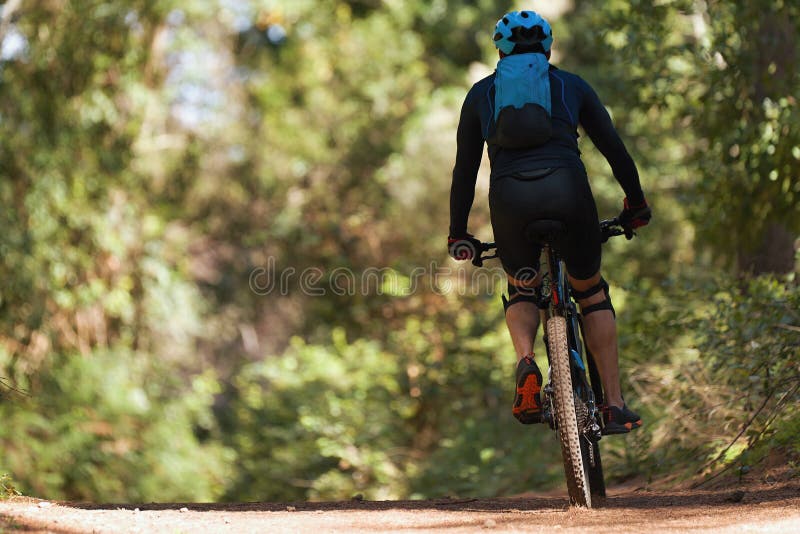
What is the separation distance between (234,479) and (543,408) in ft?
41.0

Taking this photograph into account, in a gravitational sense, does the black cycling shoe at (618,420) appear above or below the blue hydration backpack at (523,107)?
below

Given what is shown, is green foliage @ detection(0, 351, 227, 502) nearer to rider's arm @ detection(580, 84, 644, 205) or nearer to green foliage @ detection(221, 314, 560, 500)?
green foliage @ detection(221, 314, 560, 500)

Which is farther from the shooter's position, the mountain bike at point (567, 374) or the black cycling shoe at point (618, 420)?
the black cycling shoe at point (618, 420)

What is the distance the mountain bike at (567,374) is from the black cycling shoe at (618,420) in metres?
0.05

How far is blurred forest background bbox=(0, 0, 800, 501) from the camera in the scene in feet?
26.4

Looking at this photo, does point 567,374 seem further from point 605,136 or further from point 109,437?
point 109,437

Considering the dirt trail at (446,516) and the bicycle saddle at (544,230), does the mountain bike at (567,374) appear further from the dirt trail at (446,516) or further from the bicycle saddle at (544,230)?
the dirt trail at (446,516)

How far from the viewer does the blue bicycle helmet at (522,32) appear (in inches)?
187

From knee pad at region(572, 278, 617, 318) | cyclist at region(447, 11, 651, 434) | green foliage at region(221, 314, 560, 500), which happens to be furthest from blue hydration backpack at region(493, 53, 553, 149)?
green foliage at region(221, 314, 560, 500)

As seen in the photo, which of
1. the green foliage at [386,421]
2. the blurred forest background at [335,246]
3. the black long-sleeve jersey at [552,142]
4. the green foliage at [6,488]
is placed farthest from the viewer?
the green foliage at [386,421]

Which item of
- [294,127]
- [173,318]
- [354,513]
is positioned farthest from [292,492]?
[354,513]

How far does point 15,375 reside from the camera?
1295 centimetres

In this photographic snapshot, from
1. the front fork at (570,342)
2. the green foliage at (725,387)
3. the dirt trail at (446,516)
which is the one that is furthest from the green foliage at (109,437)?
the front fork at (570,342)

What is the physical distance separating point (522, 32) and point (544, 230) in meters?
0.87
